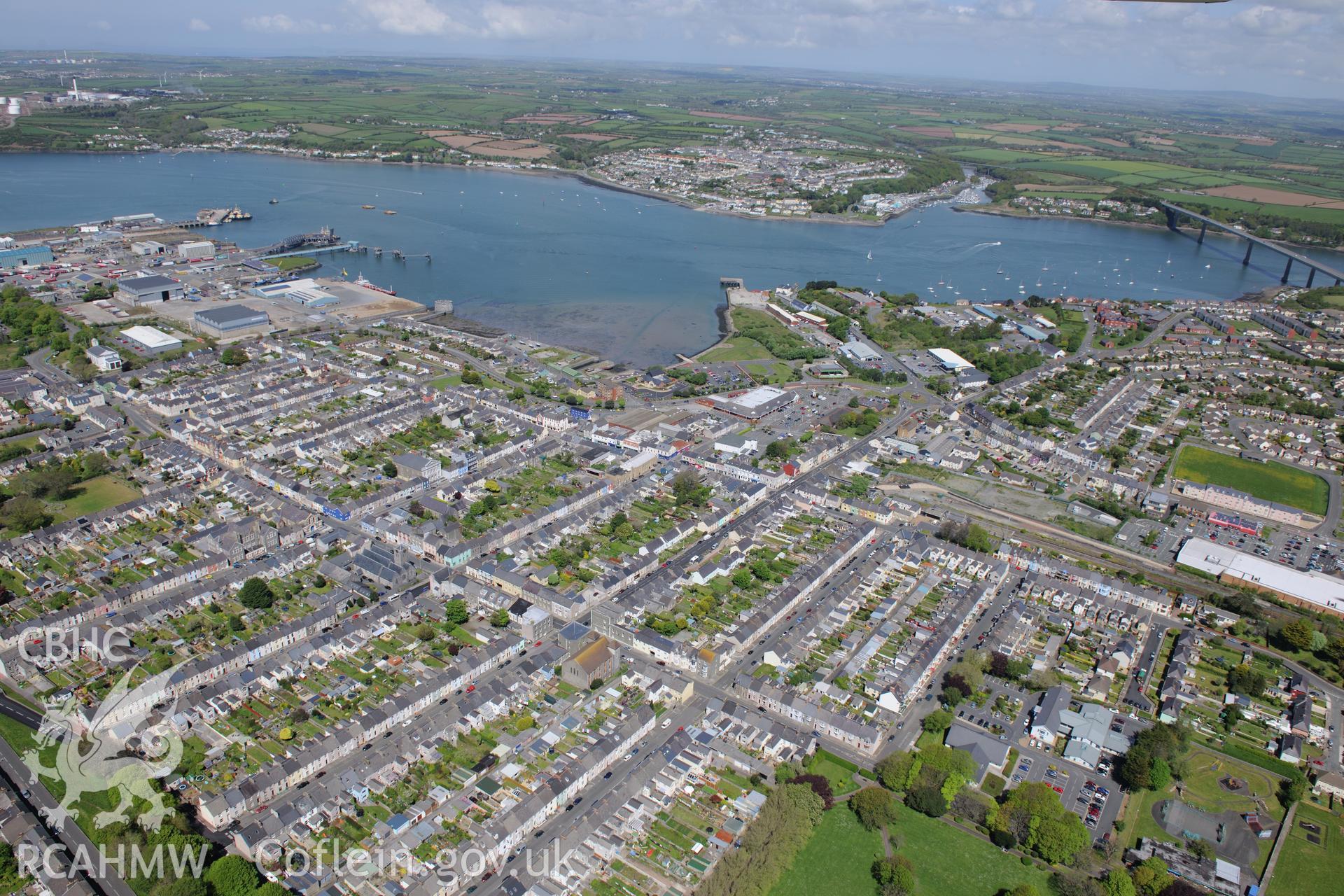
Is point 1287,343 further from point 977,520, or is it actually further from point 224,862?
point 224,862

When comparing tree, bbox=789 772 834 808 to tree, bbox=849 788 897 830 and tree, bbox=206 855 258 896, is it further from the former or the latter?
tree, bbox=206 855 258 896

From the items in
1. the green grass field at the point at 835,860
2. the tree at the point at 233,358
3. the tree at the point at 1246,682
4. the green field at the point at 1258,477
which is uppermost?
the green field at the point at 1258,477

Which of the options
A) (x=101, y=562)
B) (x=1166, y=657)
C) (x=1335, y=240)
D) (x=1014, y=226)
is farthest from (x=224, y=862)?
(x=1335, y=240)

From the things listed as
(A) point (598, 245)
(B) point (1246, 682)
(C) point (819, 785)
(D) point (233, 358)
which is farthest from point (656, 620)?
(A) point (598, 245)

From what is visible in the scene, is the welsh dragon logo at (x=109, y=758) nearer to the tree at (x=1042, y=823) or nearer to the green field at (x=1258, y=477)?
the tree at (x=1042, y=823)

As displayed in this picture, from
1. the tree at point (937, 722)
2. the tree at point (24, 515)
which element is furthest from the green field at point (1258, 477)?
the tree at point (24, 515)

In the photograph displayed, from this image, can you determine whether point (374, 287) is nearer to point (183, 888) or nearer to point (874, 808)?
point (183, 888)
